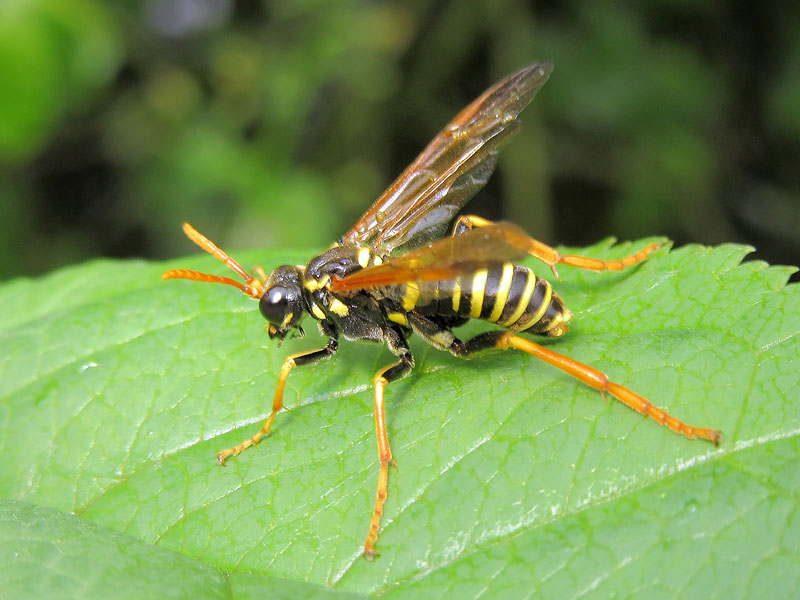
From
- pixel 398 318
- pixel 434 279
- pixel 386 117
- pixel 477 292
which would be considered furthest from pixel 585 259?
pixel 386 117

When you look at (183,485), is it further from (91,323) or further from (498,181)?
(498,181)

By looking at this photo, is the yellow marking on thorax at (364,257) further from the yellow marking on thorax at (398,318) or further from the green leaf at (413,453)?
the green leaf at (413,453)

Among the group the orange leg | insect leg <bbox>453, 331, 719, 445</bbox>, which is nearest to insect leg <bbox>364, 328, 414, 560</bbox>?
the orange leg

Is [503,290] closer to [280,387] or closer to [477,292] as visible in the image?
[477,292]

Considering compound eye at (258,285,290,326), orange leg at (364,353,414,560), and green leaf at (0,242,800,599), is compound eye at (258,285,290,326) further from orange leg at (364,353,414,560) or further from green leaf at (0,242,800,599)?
orange leg at (364,353,414,560)

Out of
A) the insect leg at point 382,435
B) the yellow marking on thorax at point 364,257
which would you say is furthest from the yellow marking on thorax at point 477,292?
the yellow marking on thorax at point 364,257

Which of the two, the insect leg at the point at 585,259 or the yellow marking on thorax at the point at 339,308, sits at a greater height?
the yellow marking on thorax at the point at 339,308
